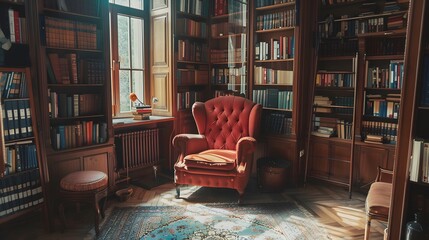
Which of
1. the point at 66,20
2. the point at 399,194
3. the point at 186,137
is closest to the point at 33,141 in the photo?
the point at 66,20

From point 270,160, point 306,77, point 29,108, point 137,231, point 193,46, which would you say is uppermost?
point 193,46

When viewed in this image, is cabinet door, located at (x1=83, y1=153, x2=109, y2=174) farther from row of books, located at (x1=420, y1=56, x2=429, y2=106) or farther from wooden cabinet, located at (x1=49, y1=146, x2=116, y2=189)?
row of books, located at (x1=420, y1=56, x2=429, y2=106)

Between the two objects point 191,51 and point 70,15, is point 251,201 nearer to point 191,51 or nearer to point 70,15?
point 191,51

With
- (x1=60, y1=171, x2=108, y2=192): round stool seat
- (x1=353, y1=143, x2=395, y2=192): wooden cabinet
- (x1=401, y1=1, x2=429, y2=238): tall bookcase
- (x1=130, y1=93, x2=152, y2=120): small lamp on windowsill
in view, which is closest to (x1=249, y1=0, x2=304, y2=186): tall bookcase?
(x1=353, y1=143, x2=395, y2=192): wooden cabinet

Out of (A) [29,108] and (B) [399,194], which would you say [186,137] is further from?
(B) [399,194]

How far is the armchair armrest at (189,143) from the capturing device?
12.1 ft

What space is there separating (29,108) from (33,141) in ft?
0.96

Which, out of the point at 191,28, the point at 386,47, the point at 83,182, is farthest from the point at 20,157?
the point at 386,47

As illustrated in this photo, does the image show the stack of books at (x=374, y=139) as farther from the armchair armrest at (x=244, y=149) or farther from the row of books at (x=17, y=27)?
the row of books at (x=17, y=27)

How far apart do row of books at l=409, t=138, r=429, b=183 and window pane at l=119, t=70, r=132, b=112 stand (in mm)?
3270

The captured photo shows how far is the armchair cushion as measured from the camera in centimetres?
336

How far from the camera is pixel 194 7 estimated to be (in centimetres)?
442

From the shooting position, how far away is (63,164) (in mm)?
3107

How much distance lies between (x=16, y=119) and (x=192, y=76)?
238cm
